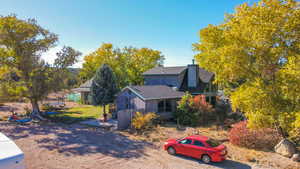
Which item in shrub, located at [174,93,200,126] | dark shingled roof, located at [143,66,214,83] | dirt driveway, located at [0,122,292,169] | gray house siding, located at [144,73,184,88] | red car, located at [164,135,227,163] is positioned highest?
dark shingled roof, located at [143,66,214,83]

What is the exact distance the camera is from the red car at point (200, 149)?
424 inches

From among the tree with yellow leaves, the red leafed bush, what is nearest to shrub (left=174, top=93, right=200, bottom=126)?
the red leafed bush

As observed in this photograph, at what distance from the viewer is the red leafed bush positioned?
13352 millimetres

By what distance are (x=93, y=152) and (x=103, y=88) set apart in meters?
13.1

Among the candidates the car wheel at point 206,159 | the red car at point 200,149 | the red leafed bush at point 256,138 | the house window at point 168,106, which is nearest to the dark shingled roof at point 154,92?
the house window at point 168,106

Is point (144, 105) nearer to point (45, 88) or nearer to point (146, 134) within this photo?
point (146, 134)

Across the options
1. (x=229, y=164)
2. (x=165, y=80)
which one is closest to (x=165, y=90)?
(x=165, y=80)

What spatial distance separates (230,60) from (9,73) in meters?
25.5

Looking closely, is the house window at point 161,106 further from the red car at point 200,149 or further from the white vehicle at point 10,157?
the white vehicle at point 10,157

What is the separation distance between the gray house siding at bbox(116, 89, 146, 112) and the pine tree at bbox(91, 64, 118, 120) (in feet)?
5.22

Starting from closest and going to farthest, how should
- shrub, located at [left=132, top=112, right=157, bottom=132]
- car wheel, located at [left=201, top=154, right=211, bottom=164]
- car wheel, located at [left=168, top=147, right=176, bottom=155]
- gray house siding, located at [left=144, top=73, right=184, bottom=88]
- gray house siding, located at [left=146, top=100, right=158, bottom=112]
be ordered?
car wheel, located at [left=201, top=154, right=211, bottom=164], car wheel, located at [left=168, top=147, right=176, bottom=155], shrub, located at [left=132, top=112, right=157, bottom=132], gray house siding, located at [left=146, top=100, right=158, bottom=112], gray house siding, located at [left=144, top=73, right=184, bottom=88]

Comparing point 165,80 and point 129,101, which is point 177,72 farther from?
point 129,101

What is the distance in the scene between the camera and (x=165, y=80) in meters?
29.1

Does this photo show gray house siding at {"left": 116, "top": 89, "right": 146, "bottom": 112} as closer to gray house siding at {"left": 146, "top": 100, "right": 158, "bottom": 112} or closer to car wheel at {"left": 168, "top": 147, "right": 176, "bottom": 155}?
gray house siding at {"left": 146, "top": 100, "right": 158, "bottom": 112}
